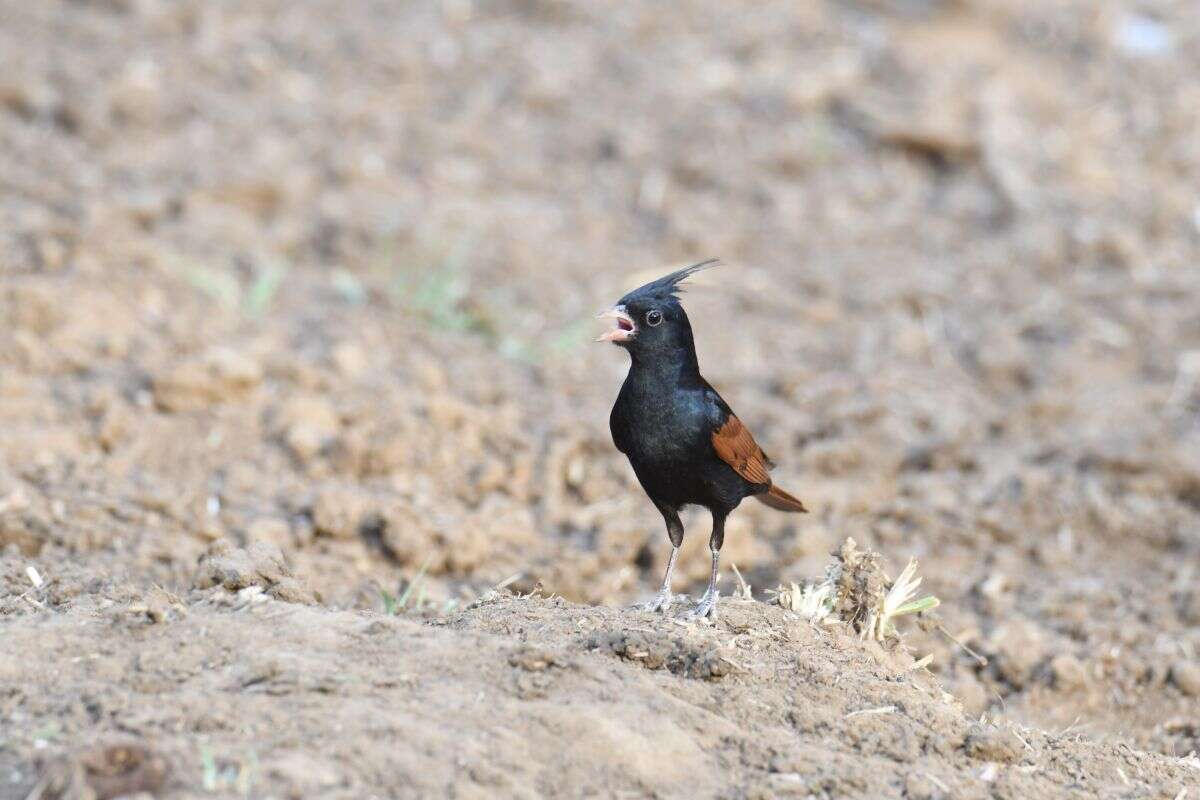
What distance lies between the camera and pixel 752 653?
410 centimetres

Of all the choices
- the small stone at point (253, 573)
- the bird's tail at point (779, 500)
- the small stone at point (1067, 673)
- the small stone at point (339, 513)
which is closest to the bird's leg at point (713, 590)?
the bird's tail at point (779, 500)

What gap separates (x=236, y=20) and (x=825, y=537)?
6.30 metres

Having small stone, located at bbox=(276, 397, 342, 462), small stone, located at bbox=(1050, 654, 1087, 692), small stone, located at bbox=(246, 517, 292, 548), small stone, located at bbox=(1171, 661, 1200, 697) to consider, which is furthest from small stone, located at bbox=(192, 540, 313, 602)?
small stone, located at bbox=(1171, 661, 1200, 697)

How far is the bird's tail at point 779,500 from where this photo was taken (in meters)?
5.19

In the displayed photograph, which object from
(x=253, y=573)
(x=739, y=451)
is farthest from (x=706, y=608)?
(x=253, y=573)

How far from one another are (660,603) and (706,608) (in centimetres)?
Result: 40

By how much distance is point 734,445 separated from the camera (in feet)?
15.6

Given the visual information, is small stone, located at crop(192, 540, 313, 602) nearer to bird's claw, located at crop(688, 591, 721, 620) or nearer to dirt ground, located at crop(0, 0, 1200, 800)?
dirt ground, located at crop(0, 0, 1200, 800)

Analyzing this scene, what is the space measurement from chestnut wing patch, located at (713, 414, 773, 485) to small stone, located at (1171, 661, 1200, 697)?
5.69 feet

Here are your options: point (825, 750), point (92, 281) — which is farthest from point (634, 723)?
point (92, 281)

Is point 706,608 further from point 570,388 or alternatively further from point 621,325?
point 570,388

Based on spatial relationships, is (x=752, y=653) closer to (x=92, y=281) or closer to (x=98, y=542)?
(x=98, y=542)

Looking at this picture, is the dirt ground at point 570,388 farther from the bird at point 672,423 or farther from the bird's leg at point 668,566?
the bird at point 672,423

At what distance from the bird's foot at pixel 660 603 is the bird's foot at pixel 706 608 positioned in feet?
0.53
